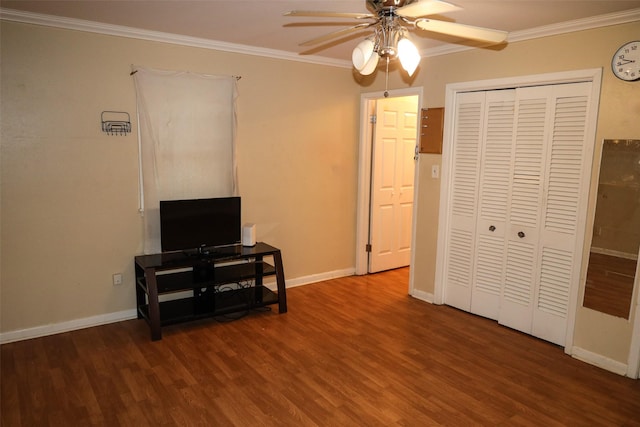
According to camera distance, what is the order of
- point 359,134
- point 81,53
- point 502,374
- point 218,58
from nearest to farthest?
point 502,374, point 81,53, point 218,58, point 359,134

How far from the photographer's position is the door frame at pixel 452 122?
3.12 m

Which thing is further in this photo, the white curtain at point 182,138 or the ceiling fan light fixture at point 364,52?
the white curtain at point 182,138

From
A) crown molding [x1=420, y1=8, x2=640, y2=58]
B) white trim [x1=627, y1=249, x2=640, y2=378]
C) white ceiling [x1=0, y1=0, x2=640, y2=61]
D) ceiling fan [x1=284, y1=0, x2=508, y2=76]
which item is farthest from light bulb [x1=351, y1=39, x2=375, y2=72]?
white trim [x1=627, y1=249, x2=640, y2=378]

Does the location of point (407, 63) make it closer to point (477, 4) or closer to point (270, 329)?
point (477, 4)

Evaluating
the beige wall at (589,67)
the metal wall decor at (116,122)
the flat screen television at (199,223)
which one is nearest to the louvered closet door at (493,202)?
the beige wall at (589,67)

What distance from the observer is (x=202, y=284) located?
3.65 m

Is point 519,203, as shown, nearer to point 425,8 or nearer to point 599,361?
point 599,361

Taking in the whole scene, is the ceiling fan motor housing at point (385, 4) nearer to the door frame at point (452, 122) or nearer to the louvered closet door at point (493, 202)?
the door frame at point (452, 122)

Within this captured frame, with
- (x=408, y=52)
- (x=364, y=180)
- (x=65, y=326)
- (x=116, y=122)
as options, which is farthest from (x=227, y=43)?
(x=65, y=326)

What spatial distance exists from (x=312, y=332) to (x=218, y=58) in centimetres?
261

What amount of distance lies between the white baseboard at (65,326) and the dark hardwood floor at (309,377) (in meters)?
0.07

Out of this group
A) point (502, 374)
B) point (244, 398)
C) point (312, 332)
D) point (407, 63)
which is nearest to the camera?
point (407, 63)

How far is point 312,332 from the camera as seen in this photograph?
12.0 ft

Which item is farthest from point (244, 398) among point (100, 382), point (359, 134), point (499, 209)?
point (359, 134)
